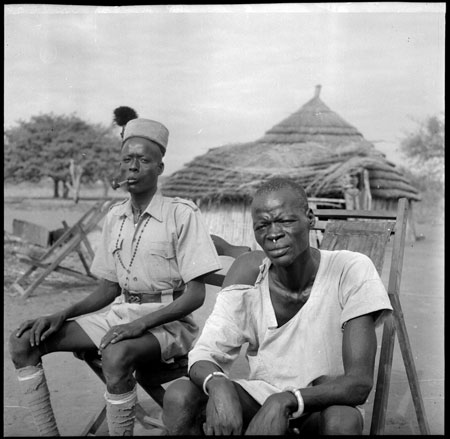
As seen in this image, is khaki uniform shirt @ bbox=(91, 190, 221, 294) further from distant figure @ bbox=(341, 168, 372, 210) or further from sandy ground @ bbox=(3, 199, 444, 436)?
distant figure @ bbox=(341, 168, 372, 210)

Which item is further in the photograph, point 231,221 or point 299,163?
point 299,163

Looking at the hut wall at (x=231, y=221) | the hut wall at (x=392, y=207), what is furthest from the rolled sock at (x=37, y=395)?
the hut wall at (x=392, y=207)

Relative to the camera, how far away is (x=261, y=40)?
4.76m

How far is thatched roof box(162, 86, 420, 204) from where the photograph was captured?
13.9m

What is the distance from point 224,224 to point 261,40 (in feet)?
28.6

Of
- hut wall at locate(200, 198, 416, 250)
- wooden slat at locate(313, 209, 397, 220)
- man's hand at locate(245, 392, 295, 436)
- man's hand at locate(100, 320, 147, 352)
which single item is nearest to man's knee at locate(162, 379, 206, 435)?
man's hand at locate(245, 392, 295, 436)

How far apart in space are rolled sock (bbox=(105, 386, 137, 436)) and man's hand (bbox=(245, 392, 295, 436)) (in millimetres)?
911

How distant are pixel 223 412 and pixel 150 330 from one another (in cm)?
97

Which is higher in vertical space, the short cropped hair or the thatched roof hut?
the thatched roof hut

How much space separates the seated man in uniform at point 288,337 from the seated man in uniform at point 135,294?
22.6 inches

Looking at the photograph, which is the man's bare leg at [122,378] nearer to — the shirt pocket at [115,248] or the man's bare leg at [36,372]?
the man's bare leg at [36,372]

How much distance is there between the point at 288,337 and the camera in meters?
2.55

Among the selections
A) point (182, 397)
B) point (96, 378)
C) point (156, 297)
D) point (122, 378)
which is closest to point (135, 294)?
point (156, 297)

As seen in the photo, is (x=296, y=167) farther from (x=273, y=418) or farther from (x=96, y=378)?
(x=273, y=418)
